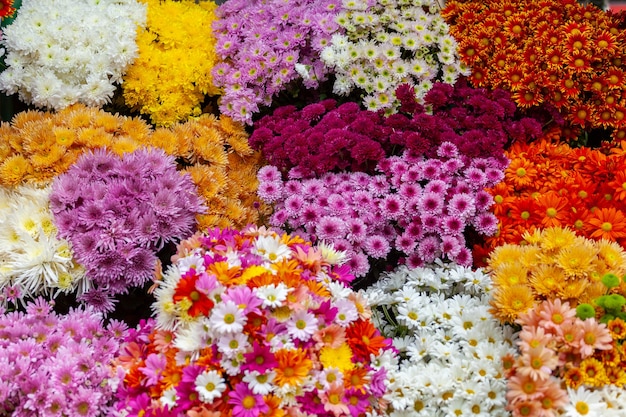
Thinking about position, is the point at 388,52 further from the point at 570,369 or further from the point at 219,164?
the point at 570,369

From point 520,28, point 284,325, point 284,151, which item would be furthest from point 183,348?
point 520,28

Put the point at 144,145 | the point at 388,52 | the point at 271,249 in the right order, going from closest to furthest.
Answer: the point at 271,249, the point at 144,145, the point at 388,52

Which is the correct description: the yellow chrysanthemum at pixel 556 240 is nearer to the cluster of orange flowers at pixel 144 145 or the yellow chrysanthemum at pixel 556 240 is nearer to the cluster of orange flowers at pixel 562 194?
the cluster of orange flowers at pixel 562 194

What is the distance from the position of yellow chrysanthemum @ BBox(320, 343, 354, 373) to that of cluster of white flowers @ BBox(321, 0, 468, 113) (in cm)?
150

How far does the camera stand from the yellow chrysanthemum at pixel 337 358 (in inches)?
72.5

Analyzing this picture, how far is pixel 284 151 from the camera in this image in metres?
2.85

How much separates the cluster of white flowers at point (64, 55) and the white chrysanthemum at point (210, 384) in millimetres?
1808

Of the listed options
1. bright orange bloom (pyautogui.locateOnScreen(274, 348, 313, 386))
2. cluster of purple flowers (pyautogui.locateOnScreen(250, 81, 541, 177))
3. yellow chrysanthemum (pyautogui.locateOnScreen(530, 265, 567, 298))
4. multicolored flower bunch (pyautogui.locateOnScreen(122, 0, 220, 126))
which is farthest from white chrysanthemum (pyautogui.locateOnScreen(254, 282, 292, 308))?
multicolored flower bunch (pyautogui.locateOnScreen(122, 0, 220, 126))

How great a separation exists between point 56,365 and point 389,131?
165cm

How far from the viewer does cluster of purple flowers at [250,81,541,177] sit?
2.77 meters

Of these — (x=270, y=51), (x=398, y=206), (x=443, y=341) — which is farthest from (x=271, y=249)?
(x=270, y=51)

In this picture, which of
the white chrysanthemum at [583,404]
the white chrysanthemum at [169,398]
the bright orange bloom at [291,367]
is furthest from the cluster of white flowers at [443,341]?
the white chrysanthemum at [169,398]

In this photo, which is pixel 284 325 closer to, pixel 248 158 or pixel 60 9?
pixel 248 158

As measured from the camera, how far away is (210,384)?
5.69 feet
